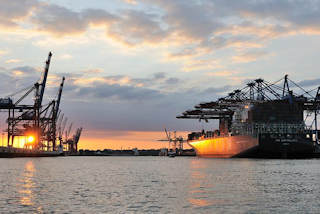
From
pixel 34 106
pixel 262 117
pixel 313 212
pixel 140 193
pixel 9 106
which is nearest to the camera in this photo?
pixel 313 212

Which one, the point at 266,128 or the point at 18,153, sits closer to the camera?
the point at 266,128

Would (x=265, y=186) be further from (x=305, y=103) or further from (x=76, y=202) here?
(x=305, y=103)

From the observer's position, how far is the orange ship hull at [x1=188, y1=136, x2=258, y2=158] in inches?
3455

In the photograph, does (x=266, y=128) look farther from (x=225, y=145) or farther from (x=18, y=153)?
(x=18, y=153)

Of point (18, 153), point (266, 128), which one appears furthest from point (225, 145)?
point (18, 153)

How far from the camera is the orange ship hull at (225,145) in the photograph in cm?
8775

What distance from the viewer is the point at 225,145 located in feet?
334

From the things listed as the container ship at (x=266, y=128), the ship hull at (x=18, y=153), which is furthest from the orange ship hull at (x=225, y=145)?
the ship hull at (x=18, y=153)

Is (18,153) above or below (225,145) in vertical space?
below

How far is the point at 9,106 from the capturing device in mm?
125562

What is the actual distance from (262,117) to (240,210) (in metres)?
77.6

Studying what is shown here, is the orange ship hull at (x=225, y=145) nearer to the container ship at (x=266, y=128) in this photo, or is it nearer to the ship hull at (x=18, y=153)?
the container ship at (x=266, y=128)

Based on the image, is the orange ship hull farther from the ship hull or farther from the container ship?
the ship hull

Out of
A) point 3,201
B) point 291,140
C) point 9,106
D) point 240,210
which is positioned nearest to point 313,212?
point 240,210
